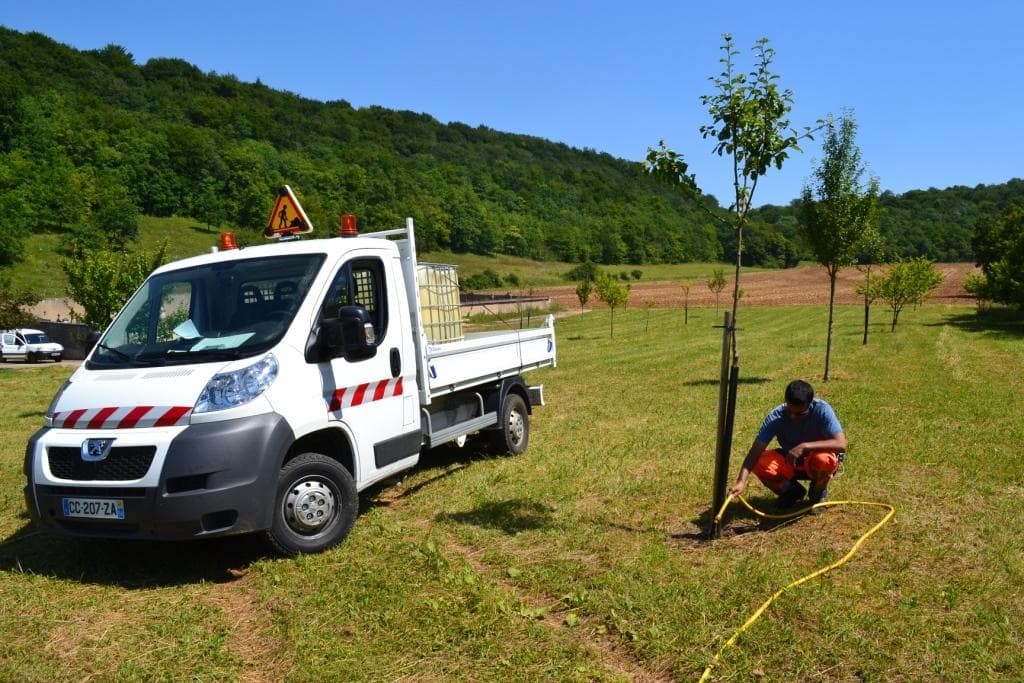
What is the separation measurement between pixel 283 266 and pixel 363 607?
2.78m

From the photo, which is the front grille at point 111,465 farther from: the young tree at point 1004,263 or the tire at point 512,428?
the young tree at point 1004,263

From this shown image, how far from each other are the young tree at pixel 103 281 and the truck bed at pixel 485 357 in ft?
32.4

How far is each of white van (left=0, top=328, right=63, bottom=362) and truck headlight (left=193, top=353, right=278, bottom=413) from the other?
3201 cm

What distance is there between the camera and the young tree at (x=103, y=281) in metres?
15.1

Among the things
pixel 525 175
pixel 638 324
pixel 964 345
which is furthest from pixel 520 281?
pixel 525 175

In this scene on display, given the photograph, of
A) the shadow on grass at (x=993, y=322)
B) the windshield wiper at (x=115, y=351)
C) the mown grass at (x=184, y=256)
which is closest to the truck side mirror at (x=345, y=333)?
the windshield wiper at (x=115, y=351)

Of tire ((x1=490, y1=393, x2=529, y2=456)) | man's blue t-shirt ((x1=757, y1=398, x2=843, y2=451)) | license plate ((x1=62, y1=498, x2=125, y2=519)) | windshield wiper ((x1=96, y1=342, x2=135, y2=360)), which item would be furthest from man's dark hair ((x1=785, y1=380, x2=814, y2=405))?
windshield wiper ((x1=96, y1=342, x2=135, y2=360))

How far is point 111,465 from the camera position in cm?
469

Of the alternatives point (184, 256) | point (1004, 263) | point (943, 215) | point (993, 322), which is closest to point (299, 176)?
point (184, 256)

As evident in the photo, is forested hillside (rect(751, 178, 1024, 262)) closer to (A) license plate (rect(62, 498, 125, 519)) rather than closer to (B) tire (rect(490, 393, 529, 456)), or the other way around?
(B) tire (rect(490, 393, 529, 456))

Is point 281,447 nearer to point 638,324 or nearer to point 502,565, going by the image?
point 502,565

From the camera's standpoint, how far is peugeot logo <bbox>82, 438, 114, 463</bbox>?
469 centimetres

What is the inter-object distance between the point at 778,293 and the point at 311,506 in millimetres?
67293

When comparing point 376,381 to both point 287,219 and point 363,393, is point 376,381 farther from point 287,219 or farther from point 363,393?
point 287,219
